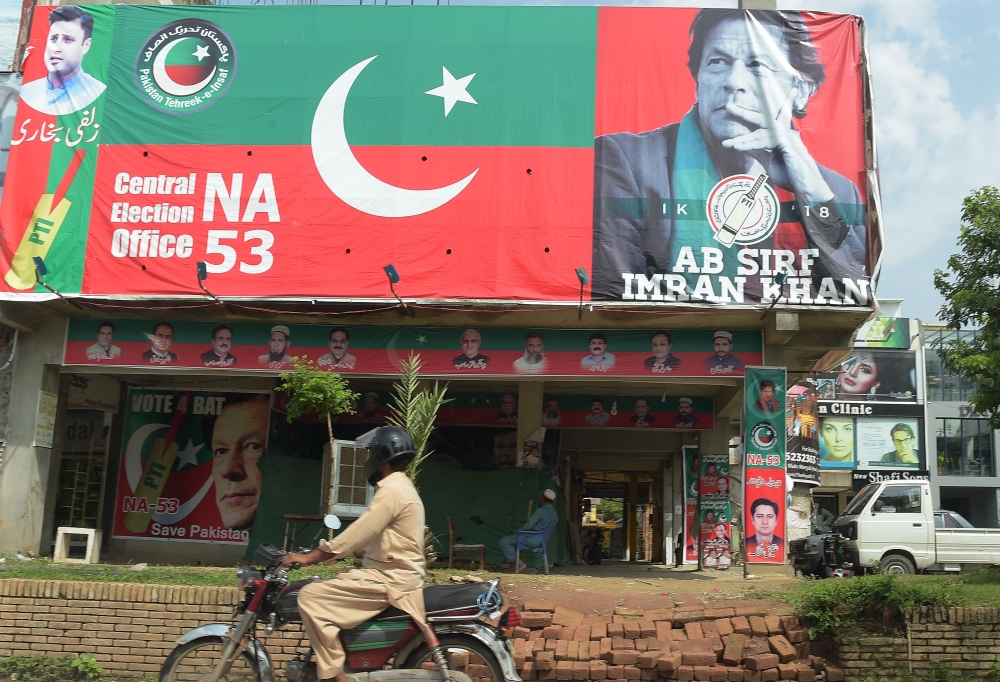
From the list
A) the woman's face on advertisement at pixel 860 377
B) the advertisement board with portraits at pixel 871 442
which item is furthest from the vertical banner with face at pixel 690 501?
the woman's face on advertisement at pixel 860 377

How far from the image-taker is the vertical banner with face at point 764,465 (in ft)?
43.7

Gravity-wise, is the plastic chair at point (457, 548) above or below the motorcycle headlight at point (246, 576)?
below

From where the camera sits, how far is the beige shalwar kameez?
16.8 feet

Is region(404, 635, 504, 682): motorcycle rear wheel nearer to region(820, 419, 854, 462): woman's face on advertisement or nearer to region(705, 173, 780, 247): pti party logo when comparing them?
region(705, 173, 780, 247): pti party logo

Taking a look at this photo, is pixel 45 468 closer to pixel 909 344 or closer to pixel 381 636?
pixel 381 636

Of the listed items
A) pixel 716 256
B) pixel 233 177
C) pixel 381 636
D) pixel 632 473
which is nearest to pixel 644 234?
pixel 716 256

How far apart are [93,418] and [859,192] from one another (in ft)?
48.3

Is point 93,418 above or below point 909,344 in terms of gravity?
below

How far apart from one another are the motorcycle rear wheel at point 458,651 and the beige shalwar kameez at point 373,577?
22 cm

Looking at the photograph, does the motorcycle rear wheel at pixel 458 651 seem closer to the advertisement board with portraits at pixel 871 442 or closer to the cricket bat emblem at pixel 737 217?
the cricket bat emblem at pixel 737 217

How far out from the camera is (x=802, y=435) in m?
31.3

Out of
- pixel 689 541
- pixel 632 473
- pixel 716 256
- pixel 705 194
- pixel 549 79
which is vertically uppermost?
pixel 549 79

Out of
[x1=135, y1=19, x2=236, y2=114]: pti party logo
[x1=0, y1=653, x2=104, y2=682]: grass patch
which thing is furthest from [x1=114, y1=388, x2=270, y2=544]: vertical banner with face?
[x1=0, y1=653, x2=104, y2=682]: grass patch

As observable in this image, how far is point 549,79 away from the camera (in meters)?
14.3
